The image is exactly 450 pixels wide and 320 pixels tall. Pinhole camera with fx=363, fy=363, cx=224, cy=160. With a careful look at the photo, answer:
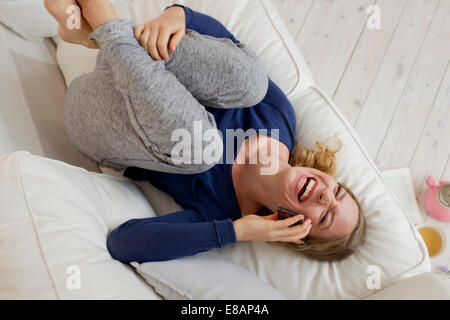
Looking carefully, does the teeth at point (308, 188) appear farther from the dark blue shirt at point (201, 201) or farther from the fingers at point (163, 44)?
the fingers at point (163, 44)

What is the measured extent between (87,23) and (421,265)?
112 centimetres

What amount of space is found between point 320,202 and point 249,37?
2.30 feet

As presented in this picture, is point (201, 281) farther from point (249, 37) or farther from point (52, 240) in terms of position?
point (249, 37)

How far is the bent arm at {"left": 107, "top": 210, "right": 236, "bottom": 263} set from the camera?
946 mm

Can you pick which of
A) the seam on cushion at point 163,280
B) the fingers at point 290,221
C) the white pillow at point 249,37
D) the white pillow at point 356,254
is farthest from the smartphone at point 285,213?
the white pillow at point 249,37

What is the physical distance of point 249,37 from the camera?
1.36 m

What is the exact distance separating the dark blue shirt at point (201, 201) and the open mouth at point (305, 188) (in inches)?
7.3

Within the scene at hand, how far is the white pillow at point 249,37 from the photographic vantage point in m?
1.31

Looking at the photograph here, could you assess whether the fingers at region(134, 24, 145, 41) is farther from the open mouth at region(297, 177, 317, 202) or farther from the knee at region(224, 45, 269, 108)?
the open mouth at region(297, 177, 317, 202)

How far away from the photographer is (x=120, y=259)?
958mm

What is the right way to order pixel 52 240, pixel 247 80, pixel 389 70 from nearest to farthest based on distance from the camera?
1. pixel 52 240
2. pixel 247 80
3. pixel 389 70

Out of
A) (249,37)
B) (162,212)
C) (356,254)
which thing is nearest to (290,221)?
(356,254)
